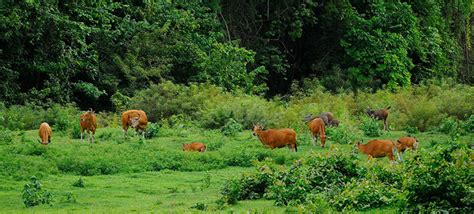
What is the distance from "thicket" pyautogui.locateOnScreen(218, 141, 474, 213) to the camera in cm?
1095

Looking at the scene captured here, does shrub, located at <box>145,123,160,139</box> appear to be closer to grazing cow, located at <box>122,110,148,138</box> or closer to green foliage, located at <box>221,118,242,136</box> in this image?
grazing cow, located at <box>122,110,148,138</box>

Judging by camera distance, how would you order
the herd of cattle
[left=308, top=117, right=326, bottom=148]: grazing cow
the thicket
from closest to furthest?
the thicket, the herd of cattle, [left=308, top=117, right=326, bottom=148]: grazing cow

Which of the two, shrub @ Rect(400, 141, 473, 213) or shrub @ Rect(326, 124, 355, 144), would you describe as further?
shrub @ Rect(326, 124, 355, 144)

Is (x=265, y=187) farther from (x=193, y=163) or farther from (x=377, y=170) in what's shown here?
(x=193, y=163)

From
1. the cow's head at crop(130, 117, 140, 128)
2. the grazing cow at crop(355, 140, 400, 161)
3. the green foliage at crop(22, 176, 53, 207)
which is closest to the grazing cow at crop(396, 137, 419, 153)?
the grazing cow at crop(355, 140, 400, 161)

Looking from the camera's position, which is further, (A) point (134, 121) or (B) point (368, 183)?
(A) point (134, 121)

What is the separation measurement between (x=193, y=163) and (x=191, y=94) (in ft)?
37.5

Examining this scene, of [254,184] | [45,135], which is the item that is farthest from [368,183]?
[45,135]

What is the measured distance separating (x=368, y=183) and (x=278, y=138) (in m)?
8.87

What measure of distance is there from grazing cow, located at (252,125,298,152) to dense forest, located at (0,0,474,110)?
12573 millimetres

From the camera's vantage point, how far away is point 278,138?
21453 millimetres

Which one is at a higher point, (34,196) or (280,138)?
(280,138)

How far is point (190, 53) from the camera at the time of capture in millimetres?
37438

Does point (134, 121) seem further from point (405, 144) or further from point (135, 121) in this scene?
point (405, 144)
